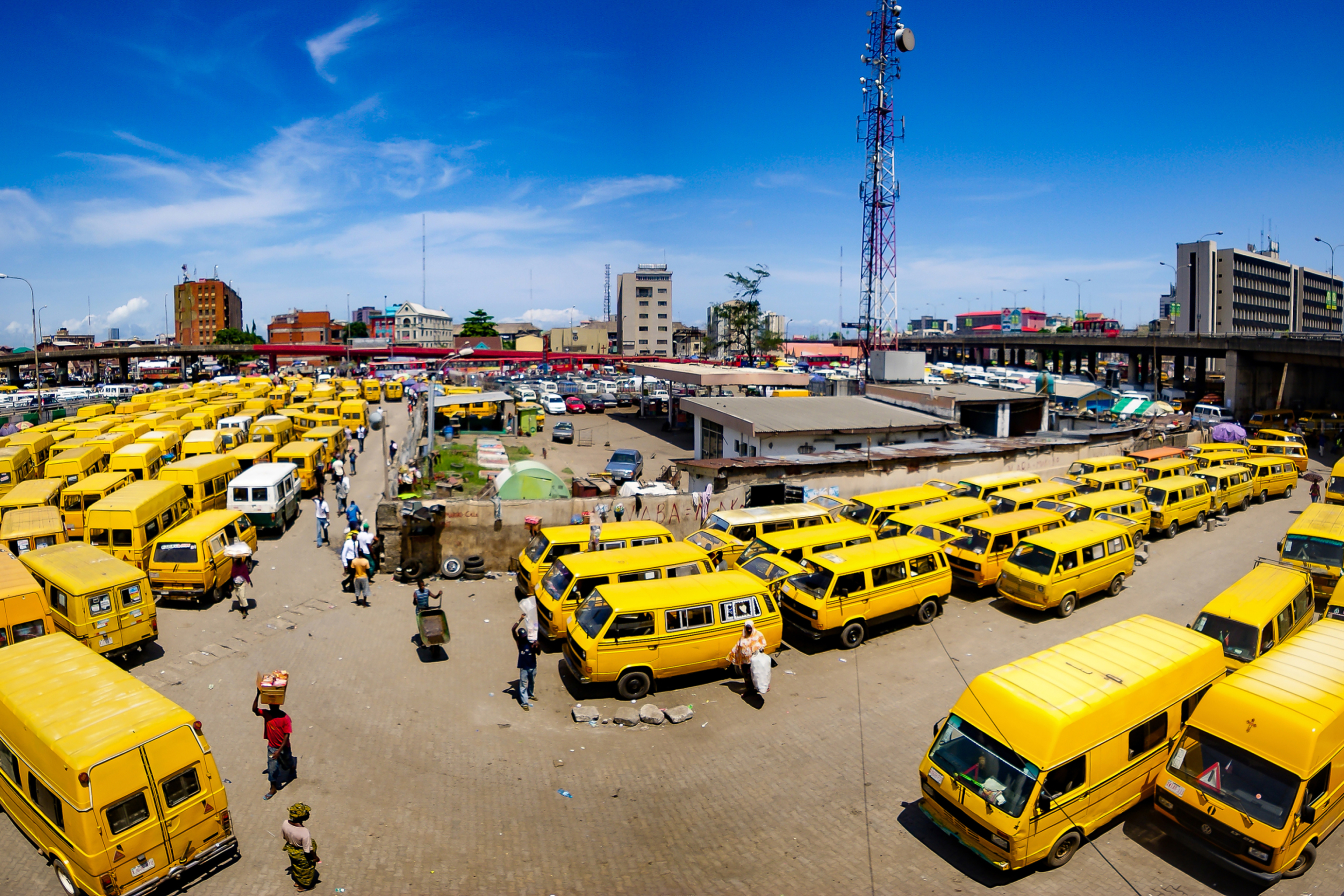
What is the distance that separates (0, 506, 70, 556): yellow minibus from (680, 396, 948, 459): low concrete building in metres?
20.6

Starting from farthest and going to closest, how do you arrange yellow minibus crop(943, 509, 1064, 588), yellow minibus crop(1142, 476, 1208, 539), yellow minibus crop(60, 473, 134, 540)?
yellow minibus crop(1142, 476, 1208, 539)
yellow minibus crop(60, 473, 134, 540)
yellow minibus crop(943, 509, 1064, 588)

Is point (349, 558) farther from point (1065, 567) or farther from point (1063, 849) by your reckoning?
point (1065, 567)

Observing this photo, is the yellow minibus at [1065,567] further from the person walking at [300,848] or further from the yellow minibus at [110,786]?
the yellow minibus at [110,786]

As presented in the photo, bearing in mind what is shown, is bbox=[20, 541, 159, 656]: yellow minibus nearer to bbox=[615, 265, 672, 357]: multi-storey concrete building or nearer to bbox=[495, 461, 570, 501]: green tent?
bbox=[495, 461, 570, 501]: green tent

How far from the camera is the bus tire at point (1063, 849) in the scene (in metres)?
8.02

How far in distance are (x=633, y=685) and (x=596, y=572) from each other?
239cm

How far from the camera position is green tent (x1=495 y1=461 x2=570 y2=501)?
21.7 m

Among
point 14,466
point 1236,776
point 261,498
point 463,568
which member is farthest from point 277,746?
point 14,466

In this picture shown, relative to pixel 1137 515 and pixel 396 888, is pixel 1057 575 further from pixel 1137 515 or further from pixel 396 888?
pixel 396 888

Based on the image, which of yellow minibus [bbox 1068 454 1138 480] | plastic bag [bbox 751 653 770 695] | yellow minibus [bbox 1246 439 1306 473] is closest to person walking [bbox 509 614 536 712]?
plastic bag [bbox 751 653 770 695]

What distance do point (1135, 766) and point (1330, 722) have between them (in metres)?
1.92

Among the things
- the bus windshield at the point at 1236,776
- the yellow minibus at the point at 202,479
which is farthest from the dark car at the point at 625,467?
the bus windshield at the point at 1236,776

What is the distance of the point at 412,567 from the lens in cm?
1827

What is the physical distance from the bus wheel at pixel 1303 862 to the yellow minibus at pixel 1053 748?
1454 mm
